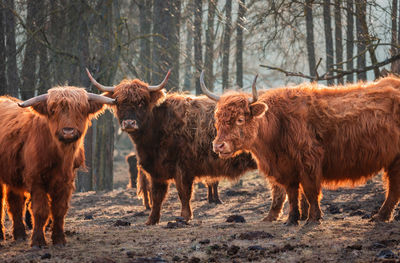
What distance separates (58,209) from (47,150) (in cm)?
61

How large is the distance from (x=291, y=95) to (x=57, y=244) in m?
3.10

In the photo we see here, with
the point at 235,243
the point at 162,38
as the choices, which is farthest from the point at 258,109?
the point at 162,38

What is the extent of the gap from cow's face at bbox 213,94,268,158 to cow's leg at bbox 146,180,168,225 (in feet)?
6.00

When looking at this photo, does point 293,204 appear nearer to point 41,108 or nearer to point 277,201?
point 277,201

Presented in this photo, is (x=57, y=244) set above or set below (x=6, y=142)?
below

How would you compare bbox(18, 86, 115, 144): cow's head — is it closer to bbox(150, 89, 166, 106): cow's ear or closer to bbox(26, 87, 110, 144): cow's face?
bbox(26, 87, 110, 144): cow's face

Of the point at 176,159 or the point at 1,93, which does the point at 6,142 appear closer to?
the point at 176,159

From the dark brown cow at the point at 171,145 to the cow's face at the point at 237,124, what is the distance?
157cm

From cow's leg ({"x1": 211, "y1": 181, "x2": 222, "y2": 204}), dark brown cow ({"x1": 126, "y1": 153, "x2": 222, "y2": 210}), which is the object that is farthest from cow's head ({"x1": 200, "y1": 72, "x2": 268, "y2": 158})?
cow's leg ({"x1": 211, "y1": 181, "x2": 222, "y2": 204})

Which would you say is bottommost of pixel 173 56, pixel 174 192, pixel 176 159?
pixel 174 192

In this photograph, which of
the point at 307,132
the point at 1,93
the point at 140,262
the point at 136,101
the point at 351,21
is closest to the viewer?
the point at 140,262

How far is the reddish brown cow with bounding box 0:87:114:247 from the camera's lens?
5527 mm

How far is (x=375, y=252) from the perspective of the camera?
4.73 meters

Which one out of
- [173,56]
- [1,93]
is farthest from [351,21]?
[1,93]
